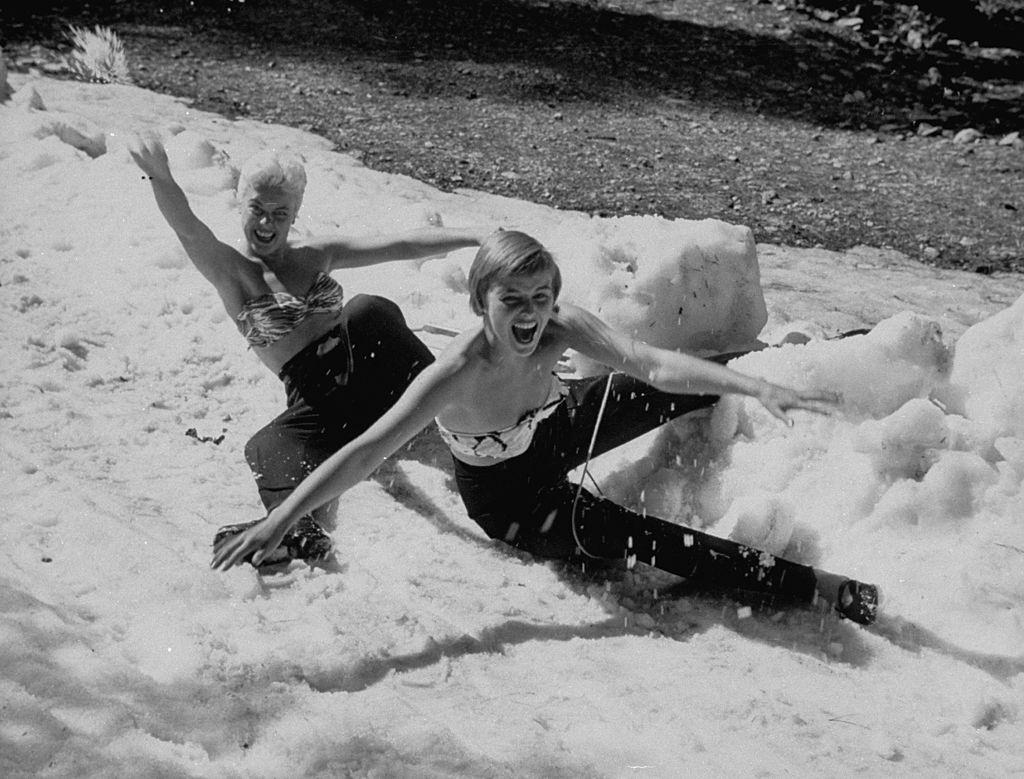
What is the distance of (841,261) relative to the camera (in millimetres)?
5211

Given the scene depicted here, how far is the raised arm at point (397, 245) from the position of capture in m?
3.38

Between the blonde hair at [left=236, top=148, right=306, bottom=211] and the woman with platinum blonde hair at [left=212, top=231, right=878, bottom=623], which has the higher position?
the blonde hair at [left=236, top=148, right=306, bottom=211]

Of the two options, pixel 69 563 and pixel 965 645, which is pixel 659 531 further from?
pixel 69 563

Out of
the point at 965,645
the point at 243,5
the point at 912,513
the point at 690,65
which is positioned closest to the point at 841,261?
the point at 912,513

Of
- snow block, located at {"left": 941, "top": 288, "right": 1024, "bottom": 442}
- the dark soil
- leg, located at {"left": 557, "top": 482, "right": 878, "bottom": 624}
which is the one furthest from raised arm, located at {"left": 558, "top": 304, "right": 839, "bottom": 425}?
the dark soil

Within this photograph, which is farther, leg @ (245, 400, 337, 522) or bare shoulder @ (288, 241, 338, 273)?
bare shoulder @ (288, 241, 338, 273)

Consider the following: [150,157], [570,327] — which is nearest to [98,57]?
[150,157]

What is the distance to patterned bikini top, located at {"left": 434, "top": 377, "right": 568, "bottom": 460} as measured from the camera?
2.79 meters

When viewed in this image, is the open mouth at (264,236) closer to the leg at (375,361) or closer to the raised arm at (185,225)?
the raised arm at (185,225)

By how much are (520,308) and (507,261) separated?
0.12 meters

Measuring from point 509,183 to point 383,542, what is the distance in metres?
3.44

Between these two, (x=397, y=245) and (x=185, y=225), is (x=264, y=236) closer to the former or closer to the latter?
(x=185, y=225)

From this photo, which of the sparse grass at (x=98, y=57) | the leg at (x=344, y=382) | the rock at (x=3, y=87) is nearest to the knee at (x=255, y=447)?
the leg at (x=344, y=382)

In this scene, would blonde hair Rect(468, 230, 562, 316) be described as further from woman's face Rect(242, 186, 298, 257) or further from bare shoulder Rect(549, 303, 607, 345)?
woman's face Rect(242, 186, 298, 257)
